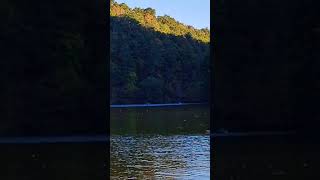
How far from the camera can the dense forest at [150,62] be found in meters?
66.6

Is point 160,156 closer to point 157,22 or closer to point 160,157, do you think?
point 160,157

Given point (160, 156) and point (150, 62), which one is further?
point (150, 62)
